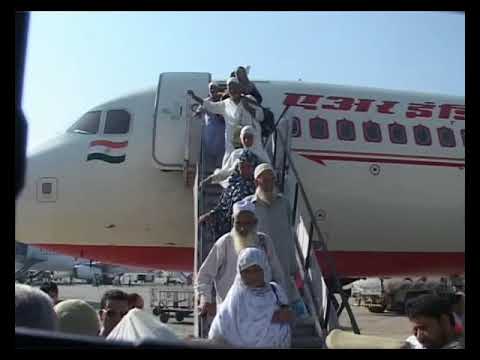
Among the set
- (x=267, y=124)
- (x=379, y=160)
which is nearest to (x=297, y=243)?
(x=267, y=124)

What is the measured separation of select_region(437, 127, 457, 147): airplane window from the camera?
11.2 metres

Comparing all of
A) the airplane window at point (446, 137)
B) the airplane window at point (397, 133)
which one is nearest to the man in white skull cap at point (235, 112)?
the airplane window at point (397, 133)

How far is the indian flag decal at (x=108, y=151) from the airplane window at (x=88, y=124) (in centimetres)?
37

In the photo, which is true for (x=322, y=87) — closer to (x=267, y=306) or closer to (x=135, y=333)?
(x=267, y=306)

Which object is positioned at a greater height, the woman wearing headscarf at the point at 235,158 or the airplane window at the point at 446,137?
the airplane window at the point at 446,137

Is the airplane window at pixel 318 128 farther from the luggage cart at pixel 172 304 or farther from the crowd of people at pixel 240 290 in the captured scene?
the luggage cart at pixel 172 304

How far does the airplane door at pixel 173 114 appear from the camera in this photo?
32.2 ft

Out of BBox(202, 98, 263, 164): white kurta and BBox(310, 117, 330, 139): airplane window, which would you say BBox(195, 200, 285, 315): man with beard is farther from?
BBox(310, 117, 330, 139): airplane window

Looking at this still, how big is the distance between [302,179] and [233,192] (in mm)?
4152

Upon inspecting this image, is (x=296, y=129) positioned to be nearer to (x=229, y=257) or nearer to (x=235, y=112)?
(x=235, y=112)

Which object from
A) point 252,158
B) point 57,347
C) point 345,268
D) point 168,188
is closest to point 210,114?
point 168,188

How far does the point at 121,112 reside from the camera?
35.1 ft

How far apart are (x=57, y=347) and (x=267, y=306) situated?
193 cm

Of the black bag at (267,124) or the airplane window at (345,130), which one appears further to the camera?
the airplane window at (345,130)
